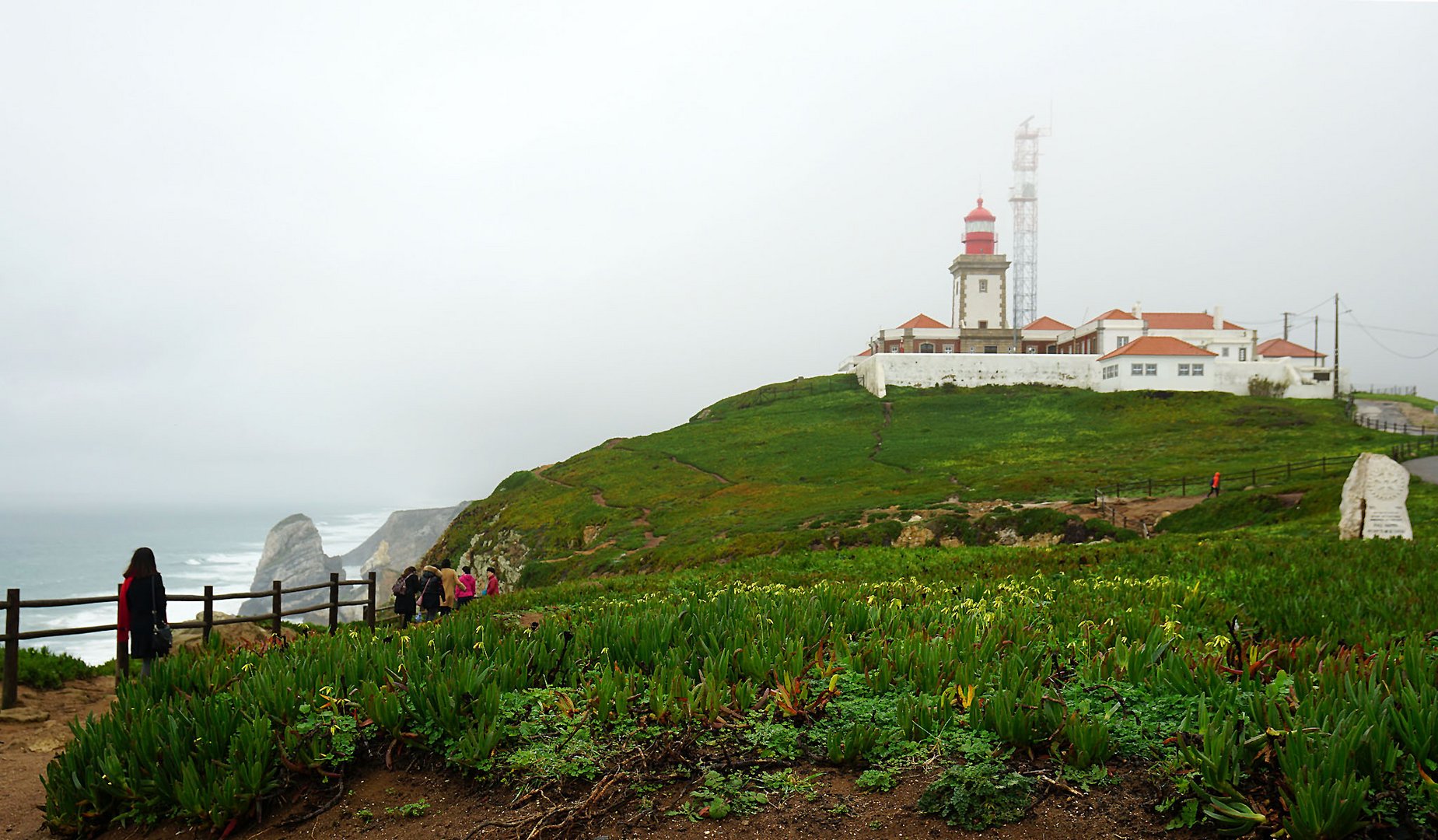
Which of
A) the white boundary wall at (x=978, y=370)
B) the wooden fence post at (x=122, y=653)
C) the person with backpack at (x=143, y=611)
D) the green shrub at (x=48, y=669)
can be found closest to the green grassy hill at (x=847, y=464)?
the white boundary wall at (x=978, y=370)

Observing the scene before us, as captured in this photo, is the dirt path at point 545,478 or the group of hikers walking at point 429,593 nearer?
the group of hikers walking at point 429,593

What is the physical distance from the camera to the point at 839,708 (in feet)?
17.2

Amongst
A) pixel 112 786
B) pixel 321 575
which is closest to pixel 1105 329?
pixel 112 786

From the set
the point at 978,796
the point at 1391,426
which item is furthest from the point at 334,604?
the point at 1391,426

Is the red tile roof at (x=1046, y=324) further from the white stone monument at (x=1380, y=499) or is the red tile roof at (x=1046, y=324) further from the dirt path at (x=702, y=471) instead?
the white stone monument at (x=1380, y=499)

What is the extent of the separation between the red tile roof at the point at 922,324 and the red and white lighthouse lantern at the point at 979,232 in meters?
8.83

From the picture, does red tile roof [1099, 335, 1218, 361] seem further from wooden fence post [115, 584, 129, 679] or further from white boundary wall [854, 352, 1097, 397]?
wooden fence post [115, 584, 129, 679]

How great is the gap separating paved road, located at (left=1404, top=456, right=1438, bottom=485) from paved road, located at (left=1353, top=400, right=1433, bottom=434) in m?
22.9

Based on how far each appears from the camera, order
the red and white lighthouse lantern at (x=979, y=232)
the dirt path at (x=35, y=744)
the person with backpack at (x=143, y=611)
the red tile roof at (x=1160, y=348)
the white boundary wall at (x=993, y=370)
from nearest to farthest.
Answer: the dirt path at (x=35, y=744) < the person with backpack at (x=143, y=611) < the red tile roof at (x=1160, y=348) < the white boundary wall at (x=993, y=370) < the red and white lighthouse lantern at (x=979, y=232)

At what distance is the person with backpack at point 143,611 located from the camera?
9.31 meters

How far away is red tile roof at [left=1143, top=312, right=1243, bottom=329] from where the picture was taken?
78.9 m

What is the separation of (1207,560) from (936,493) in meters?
27.7

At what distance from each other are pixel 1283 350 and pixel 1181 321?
10.8 metres

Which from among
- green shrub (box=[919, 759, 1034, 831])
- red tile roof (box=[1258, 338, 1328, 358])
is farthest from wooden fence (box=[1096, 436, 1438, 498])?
red tile roof (box=[1258, 338, 1328, 358])
